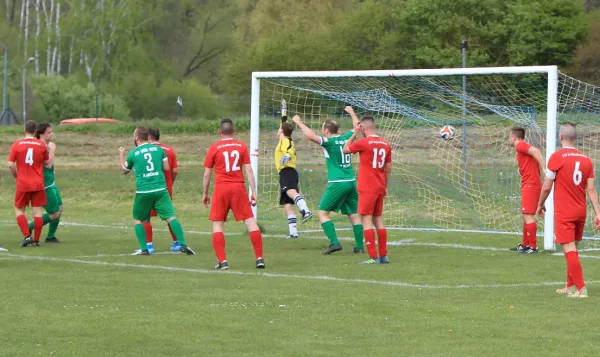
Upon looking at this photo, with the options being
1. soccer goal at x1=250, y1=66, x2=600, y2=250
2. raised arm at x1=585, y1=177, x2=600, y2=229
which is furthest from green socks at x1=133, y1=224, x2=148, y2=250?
raised arm at x1=585, y1=177, x2=600, y2=229

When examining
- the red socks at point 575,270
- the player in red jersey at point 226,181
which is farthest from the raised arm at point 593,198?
the player in red jersey at point 226,181

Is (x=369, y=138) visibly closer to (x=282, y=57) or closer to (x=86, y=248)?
(x=86, y=248)

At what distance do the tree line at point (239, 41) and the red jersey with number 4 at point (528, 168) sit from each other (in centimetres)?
3455

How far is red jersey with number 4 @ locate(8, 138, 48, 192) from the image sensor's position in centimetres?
1638

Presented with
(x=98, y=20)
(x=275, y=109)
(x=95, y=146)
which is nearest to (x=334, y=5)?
(x=98, y=20)

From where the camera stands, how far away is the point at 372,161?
14.2 metres

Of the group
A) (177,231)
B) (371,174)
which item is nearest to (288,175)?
(177,231)

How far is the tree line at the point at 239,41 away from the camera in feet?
170

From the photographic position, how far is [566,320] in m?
9.95

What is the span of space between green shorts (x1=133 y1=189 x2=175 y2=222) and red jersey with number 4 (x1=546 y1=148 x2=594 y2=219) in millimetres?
6262

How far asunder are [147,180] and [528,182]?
564 cm

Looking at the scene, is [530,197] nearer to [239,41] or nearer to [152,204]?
[152,204]

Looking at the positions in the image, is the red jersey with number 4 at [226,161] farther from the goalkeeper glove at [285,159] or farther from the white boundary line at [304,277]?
the goalkeeper glove at [285,159]

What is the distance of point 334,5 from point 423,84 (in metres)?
51.0
